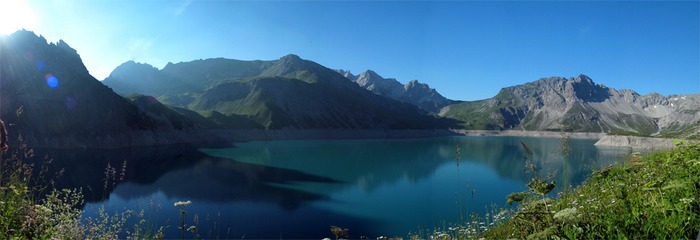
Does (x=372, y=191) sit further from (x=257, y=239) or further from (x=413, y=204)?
(x=257, y=239)

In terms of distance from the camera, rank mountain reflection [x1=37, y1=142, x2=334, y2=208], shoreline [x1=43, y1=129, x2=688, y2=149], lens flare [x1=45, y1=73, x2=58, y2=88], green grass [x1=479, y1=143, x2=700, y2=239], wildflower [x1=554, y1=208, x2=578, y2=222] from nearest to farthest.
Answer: green grass [x1=479, y1=143, x2=700, y2=239]
wildflower [x1=554, y1=208, x2=578, y2=222]
mountain reflection [x1=37, y1=142, x2=334, y2=208]
shoreline [x1=43, y1=129, x2=688, y2=149]
lens flare [x1=45, y1=73, x2=58, y2=88]

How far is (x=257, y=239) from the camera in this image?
23.1 metres

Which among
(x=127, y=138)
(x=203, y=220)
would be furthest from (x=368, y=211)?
(x=127, y=138)

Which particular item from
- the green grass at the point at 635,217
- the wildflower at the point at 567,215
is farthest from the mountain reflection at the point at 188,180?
the wildflower at the point at 567,215

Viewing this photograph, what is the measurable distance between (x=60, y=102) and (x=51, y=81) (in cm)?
808

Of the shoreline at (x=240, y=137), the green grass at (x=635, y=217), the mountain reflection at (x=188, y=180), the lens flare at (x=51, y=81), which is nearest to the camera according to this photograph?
the green grass at (x=635, y=217)

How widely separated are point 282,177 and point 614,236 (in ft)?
175

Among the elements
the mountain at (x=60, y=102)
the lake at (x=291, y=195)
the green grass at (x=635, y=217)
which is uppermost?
the mountain at (x=60, y=102)

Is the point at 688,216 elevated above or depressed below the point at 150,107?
below

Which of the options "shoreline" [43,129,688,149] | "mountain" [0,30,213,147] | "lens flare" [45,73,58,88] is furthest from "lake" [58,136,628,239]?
"lens flare" [45,73,58,88]

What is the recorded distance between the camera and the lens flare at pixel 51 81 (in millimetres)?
94000

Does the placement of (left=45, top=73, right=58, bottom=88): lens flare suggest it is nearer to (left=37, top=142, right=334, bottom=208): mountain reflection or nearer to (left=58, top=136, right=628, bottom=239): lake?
(left=37, top=142, right=334, bottom=208): mountain reflection

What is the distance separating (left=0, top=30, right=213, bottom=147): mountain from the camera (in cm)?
8269

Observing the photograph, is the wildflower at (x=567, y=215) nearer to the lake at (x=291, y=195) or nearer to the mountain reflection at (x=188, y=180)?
the lake at (x=291, y=195)
